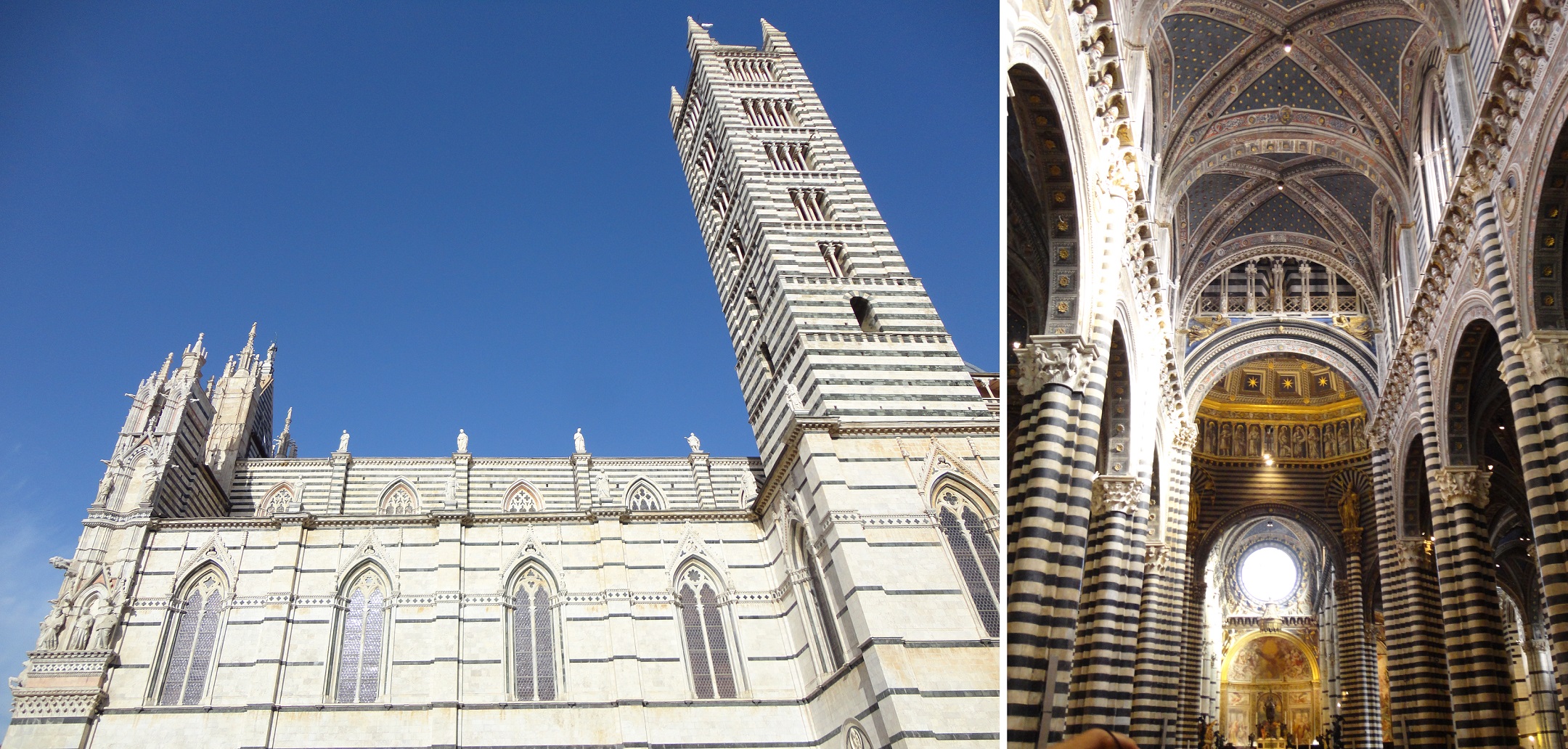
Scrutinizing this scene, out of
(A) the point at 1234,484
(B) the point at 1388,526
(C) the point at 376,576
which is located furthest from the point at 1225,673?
(C) the point at 376,576

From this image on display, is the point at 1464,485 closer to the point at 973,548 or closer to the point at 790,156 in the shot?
the point at 973,548

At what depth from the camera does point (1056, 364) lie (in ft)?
45.6

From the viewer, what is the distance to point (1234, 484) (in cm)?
3469

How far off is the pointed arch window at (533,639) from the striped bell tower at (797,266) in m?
5.33

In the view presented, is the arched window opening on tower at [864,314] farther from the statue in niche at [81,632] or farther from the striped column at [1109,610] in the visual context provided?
the statue in niche at [81,632]

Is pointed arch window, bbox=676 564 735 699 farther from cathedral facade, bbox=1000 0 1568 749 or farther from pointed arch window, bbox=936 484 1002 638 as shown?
cathedral facade, bbox=1000 0 1568 749

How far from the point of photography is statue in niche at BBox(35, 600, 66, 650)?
775 inches

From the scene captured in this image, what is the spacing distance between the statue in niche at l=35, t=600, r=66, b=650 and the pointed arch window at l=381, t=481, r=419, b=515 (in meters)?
8.00

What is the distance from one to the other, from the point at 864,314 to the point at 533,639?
9.17 meters

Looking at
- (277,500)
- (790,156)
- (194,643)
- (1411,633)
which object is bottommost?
(1411,633)

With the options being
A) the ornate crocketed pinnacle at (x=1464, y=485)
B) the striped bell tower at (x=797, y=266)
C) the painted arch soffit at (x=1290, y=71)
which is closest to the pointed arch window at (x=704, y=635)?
the striped bell tower at (x=797, y=266)

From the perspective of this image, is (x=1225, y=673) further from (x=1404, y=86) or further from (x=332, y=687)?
(x=332, y=687)

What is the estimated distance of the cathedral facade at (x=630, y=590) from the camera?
18484mm

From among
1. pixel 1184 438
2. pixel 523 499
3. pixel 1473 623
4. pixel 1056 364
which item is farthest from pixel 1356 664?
pixel 1056 364
